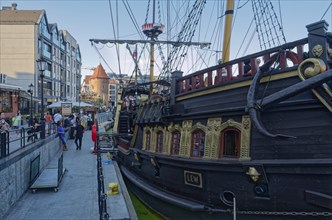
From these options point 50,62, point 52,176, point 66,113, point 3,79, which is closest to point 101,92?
point 50,62

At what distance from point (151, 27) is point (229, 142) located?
48.5 ft

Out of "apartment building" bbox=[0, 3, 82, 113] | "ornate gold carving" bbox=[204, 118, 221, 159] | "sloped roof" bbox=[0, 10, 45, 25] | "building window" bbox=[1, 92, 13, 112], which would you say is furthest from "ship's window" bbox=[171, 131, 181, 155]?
"sloped roof" bbox=[0, 10, 45, 25]

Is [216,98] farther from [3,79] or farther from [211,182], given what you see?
[3,79]

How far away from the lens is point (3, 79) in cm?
3341

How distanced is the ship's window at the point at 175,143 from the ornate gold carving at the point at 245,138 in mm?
2275

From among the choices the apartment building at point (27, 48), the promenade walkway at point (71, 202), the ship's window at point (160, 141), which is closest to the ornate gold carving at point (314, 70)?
the promenade walkway at point (71, 202)

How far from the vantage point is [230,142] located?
6574 millimetres

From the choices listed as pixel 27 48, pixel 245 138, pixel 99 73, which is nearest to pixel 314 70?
pixel 245 138

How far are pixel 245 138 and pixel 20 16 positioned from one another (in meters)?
44.0

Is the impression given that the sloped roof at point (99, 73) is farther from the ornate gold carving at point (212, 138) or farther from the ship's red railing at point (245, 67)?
the ornate gold carving at point (212, 138)

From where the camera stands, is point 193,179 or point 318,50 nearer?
point 318,50

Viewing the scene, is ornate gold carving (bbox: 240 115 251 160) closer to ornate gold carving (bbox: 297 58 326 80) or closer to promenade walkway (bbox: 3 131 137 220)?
ornate gold carving (bbox: 297 58 326 80)

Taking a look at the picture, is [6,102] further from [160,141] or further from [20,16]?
[160,141]

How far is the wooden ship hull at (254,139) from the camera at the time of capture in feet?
17.0
